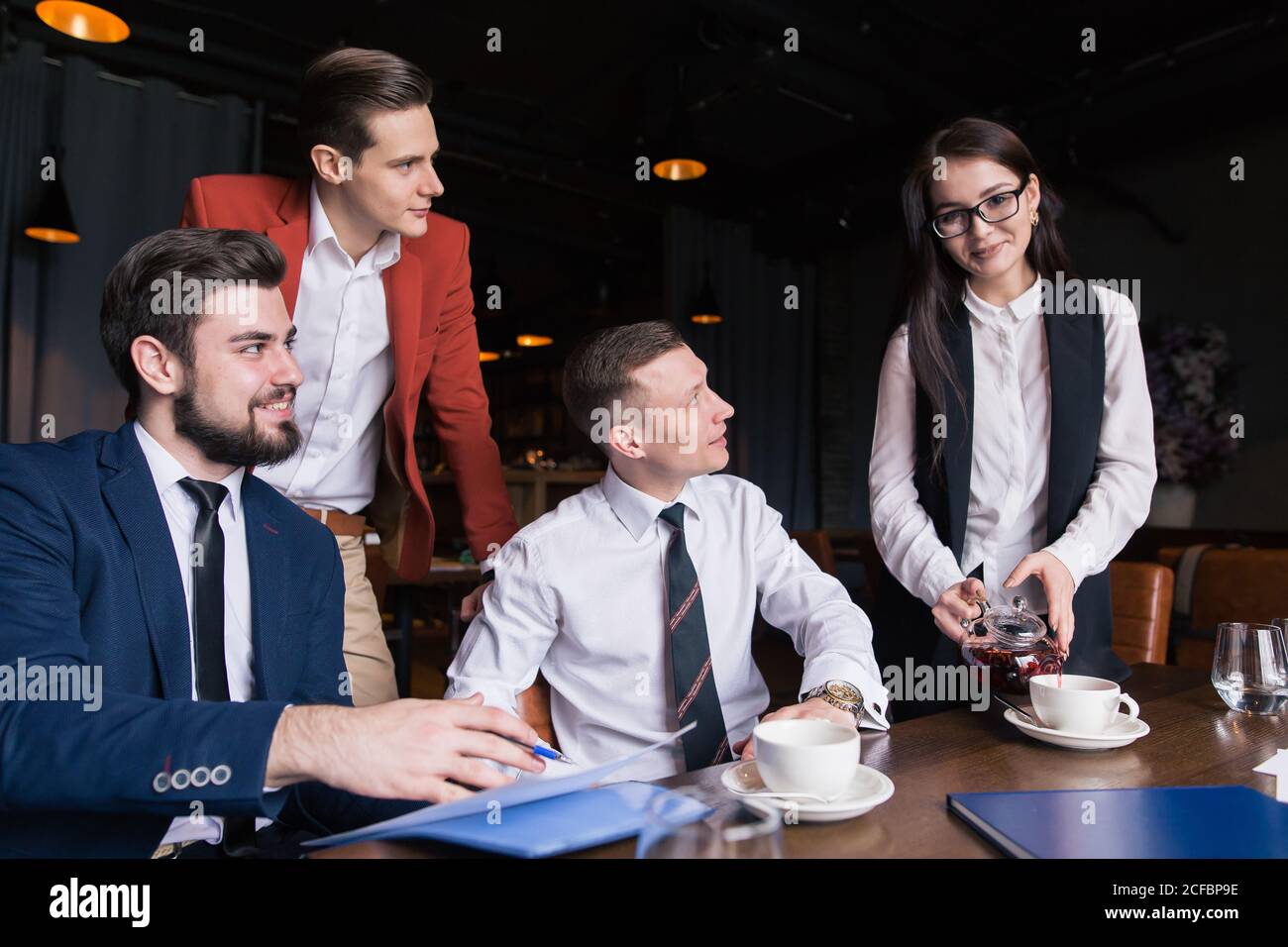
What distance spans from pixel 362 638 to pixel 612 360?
832 mm

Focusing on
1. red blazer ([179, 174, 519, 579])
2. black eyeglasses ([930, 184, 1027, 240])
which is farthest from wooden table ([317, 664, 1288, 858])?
red blazer ([179, 174, 519, 579])

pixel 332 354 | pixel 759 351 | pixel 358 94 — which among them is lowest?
pixel 332 354

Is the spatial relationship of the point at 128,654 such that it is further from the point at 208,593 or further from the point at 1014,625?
the point at 1014,625

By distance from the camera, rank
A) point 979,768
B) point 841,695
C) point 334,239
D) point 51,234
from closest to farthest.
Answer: point 979,768
point 841,695
point 334,239
point 51,234

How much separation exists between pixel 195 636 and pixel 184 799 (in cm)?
47

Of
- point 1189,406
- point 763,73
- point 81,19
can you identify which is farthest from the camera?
point 763,73

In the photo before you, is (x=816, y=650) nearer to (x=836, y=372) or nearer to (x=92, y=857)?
(x=92, y=857)

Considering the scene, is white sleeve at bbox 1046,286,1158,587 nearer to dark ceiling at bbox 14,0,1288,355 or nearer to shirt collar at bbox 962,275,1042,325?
shirt collar at bbox 962,275,1042,325

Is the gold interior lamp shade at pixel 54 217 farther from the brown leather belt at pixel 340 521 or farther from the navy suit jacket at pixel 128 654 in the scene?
the navy suit jacket at pixel 128 654

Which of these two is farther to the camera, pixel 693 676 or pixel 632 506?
pixel 632 506

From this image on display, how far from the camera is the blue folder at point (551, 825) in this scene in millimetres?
709

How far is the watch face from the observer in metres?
1.22

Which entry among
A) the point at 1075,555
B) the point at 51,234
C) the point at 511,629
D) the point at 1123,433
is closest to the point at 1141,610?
the point at 1123,433

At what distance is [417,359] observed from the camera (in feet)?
6.25
